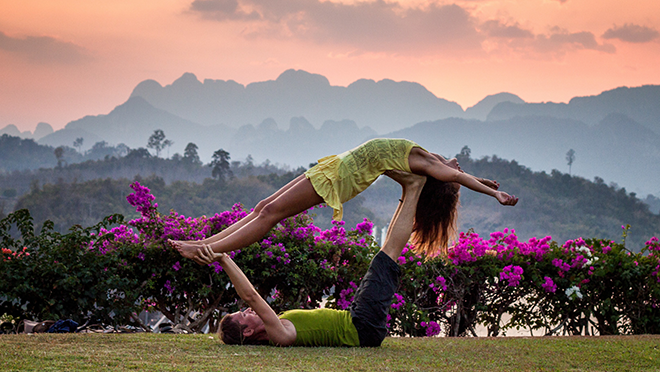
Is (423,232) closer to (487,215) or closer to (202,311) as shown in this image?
(202,311)

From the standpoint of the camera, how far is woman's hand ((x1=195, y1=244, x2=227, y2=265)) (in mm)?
3957

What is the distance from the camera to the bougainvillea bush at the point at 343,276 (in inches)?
217

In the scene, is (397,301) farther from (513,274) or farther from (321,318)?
(321,318)

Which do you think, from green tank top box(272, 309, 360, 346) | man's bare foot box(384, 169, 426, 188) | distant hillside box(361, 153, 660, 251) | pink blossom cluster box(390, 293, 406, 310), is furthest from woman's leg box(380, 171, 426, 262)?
distant hillside box(361, 153, 660, 251)

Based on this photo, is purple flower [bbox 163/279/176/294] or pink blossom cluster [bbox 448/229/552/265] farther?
pink blossom cluster [bbox 448/229/552/265]

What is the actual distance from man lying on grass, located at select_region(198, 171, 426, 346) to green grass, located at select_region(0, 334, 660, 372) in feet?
0.42

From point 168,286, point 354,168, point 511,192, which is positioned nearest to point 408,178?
point 354,168

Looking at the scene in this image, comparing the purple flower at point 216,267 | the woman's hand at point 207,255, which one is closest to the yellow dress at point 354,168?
the woman's hand at point 207,255

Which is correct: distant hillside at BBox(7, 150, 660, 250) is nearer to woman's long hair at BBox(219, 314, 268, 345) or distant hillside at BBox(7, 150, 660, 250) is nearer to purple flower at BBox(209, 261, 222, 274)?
purple flower at BBox(209, 261, 222, 274)

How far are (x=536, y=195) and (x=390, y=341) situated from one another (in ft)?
242

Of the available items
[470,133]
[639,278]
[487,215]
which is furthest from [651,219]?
[470,133]

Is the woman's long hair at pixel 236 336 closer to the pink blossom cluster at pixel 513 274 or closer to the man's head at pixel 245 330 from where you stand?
the man's head at pixel 245 330

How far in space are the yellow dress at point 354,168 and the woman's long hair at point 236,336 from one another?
1.04m

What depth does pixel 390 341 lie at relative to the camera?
15.1 ft
